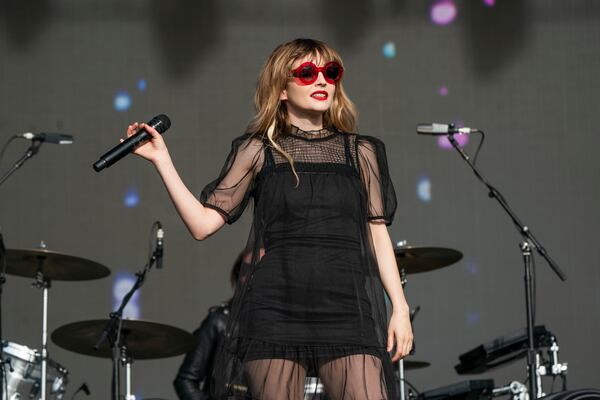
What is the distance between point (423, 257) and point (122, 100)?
7.00ft

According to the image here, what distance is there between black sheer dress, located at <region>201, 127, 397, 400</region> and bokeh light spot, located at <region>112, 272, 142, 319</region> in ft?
10.6

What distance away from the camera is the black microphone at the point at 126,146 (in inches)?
103

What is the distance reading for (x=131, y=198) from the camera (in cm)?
615

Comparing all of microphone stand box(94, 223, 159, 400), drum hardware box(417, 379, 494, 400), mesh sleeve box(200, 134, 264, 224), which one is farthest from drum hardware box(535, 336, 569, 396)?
mesh sleeve box(200, 134, 264, 224)

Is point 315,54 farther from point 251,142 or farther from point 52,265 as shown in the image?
point 52,265

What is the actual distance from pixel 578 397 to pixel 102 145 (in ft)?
12.5

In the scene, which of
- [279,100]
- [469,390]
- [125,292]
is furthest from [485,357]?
[279,100]

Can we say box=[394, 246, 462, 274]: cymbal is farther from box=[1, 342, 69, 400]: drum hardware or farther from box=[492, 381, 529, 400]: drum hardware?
box=[1, 342, 69, 400]: drum hardware

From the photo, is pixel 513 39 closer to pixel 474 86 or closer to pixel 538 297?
pixel 474 86

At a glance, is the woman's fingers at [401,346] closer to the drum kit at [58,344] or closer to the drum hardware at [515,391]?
the drum hardware at [515,391]

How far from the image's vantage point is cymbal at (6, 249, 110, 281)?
4.94 metres

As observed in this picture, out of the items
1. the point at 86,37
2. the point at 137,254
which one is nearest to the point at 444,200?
the point at 137,254

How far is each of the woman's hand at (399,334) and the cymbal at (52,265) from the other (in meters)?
2.52

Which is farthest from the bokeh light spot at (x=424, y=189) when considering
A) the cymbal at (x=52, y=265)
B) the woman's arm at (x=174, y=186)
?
the woman's arm at (x=174, y=186)
